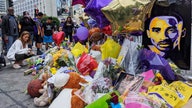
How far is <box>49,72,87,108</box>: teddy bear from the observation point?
3152 mm

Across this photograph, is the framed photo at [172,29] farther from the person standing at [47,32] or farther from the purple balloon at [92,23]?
the person standing at [47,32]

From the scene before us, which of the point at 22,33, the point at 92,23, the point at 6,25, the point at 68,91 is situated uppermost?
the point at 92,23

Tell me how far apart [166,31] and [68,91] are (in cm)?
141

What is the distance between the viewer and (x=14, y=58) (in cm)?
686

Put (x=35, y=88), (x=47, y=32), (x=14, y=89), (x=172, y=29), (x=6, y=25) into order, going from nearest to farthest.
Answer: (x=172, y=29)
(x=35, y=88)
(x=14, y=89)
(x=6, y=25)
(x=47, y=32)

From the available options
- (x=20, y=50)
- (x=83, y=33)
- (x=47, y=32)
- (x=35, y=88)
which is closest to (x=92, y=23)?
(x=83, y=33)

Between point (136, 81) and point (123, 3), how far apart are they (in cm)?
90

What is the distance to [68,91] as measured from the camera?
3371mm

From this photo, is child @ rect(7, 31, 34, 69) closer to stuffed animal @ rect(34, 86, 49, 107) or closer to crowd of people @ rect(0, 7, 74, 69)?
crowd of people @ rect(0, 7, 74, 69)

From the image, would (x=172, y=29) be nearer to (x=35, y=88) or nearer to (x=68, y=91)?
(x=68, y=91)

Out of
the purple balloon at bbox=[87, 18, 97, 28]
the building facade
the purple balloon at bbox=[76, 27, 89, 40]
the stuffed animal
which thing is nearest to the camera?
the stuffed animal

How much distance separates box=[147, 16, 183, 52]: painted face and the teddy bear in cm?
107

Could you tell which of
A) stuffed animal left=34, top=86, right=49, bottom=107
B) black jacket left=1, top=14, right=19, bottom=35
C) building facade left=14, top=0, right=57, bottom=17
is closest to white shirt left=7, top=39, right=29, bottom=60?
black jacket left=1, top=14, right=19, bottom=35

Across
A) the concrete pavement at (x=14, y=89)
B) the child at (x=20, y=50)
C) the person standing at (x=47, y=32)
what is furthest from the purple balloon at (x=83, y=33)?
the person standing at (x=47, y=32)
